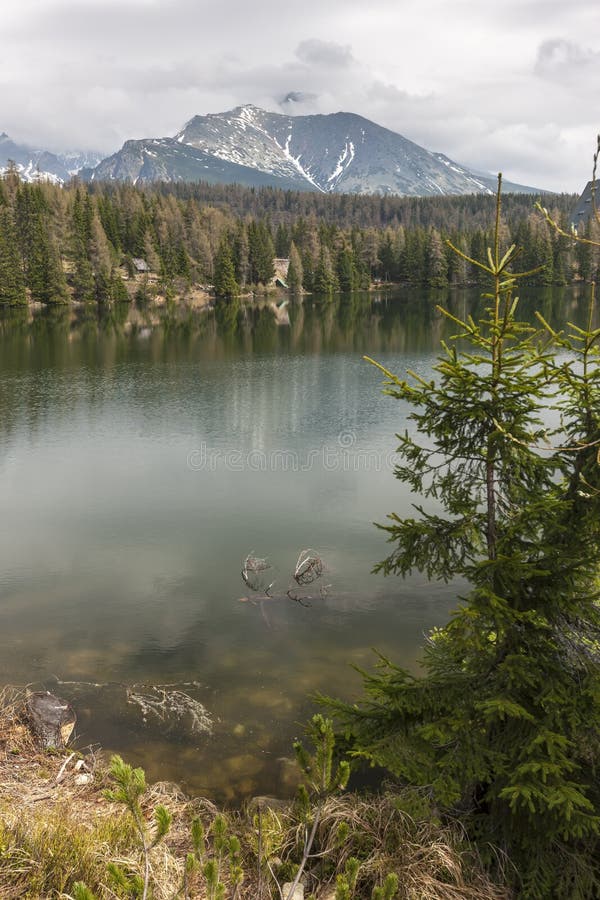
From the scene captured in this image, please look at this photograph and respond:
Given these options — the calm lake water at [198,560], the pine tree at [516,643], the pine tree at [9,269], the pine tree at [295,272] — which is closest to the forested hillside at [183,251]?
the pine tree at [9,269]

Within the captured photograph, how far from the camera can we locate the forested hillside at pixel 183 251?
351 ft

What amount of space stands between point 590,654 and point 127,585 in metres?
13.6

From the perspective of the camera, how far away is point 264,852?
662 centimetres

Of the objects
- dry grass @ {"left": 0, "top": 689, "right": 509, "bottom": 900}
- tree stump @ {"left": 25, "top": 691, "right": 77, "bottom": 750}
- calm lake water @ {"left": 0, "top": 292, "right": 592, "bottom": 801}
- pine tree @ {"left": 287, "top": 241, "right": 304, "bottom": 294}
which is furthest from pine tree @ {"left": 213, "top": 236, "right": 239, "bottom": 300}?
dry grass @ {"left": 0, "top": 689, "right": 509, "bottom": 900}

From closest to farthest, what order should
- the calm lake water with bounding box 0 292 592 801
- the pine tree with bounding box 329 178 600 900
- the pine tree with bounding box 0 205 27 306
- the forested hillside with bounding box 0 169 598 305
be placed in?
the pine tree with bounding box 329 178 600 900, the calm lake water with bounding box 0 292 592 801, the pine tree with bounding box 0 205 27 306, the forested hillside with bounding box 0 169 598 305

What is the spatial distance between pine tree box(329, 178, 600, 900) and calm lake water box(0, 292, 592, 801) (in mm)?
4785

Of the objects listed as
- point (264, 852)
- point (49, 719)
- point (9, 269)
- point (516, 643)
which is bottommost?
point (49, 719)

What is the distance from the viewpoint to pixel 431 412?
23.1 feet

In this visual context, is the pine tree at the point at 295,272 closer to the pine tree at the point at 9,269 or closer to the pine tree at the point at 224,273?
the pine tree at the point at 224,273

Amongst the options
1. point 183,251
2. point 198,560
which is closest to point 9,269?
point 183,251

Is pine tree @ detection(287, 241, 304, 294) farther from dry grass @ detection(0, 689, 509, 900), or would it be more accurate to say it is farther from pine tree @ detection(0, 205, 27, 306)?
dry grass @ detection(0, 689, 509, 900)

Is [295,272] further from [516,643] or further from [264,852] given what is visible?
[264,852]

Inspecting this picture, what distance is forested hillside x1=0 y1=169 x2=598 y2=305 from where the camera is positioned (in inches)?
4210

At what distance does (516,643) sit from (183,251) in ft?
441
